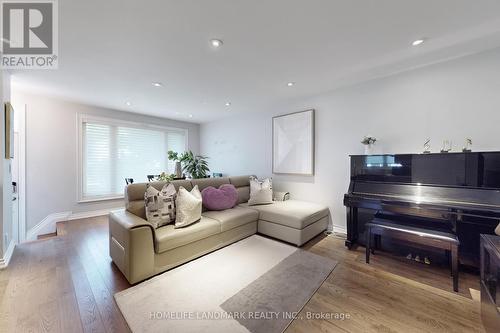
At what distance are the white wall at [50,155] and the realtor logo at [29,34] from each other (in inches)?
62.6

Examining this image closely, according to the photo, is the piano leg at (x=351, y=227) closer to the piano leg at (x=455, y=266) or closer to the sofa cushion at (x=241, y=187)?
the piano leg at (x=455, y=266)

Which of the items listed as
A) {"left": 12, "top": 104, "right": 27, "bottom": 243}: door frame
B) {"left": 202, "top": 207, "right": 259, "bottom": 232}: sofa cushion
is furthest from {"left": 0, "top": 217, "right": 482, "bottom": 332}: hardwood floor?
{"left": 202, "top": 207, "right": 259, "bottom": 232}: sofa cushion

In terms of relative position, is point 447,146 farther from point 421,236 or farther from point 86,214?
point 86,214

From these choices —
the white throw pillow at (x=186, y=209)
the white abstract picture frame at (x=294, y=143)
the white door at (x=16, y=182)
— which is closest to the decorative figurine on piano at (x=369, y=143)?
the white abstract picture frame at (x=294, y=143)

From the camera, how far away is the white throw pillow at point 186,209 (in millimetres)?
2420

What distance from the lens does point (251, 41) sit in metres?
2.00

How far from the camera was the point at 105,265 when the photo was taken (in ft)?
7.70

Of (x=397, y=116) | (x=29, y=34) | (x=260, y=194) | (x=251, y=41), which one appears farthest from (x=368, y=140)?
(x=29, y=34)

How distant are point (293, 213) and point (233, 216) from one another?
3.01 feet

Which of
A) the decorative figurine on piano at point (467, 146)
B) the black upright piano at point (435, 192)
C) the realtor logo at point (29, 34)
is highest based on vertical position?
the realtor logo at point (29, 34)

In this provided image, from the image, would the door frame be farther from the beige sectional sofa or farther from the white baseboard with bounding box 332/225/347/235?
the white baseboard with bounding box 332/225/347/235

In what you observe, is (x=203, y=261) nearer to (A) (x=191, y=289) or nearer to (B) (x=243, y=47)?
(A) (x=191, y=289)

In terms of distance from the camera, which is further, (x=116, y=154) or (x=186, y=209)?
(x=116, y=154)

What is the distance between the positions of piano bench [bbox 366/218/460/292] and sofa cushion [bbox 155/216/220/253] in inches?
79.2
